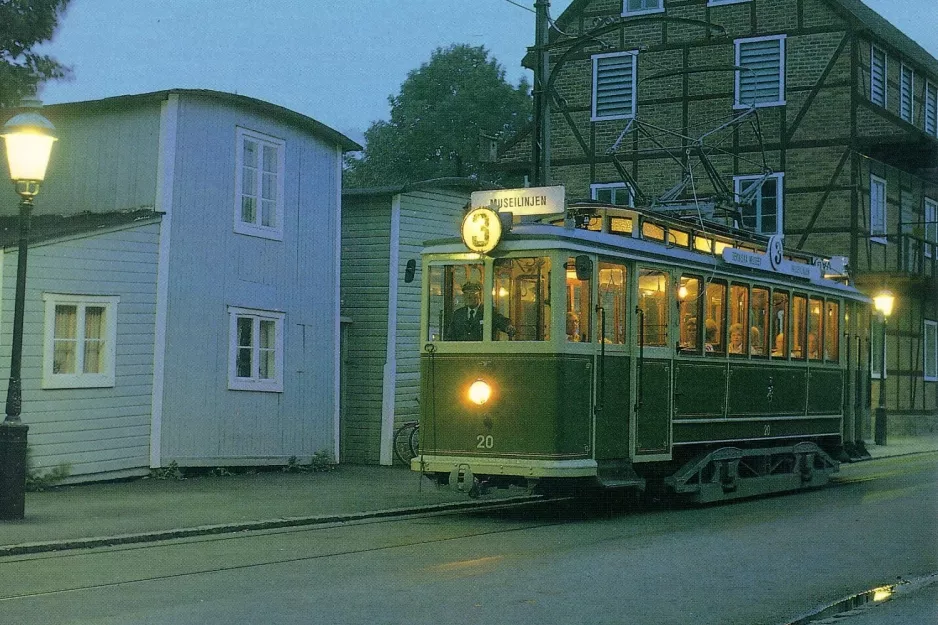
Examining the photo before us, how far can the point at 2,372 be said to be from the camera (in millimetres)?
15898

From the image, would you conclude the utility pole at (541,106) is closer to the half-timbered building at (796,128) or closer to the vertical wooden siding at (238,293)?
the vertical wooden siding at (238,293)

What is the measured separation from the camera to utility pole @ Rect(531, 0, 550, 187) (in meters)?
17.4

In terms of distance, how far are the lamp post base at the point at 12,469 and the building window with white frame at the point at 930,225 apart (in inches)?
1109

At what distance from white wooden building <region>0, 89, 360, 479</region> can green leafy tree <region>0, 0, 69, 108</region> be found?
1124 centimetres

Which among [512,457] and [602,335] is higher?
[602,335]

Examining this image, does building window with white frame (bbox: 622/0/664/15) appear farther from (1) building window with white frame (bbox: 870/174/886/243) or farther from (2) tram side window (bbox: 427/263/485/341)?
(2) tram side window (bbox: 427/263/485/341)

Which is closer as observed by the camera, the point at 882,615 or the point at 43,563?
the point at 882,615

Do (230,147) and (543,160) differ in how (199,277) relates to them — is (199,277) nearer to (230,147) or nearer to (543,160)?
(230,147)

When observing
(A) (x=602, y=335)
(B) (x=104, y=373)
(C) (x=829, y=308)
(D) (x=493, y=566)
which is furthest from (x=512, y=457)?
(C) (x=829, y=308)

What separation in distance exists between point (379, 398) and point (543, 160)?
591 cm

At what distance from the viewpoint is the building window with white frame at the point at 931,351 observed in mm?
36781

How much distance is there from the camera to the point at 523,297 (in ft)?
45.4

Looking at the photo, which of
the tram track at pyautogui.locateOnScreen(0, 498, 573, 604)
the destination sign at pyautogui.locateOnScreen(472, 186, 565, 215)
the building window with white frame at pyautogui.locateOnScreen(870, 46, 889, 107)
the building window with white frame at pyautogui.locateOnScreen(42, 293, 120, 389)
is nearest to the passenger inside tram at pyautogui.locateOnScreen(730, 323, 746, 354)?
the destination sign at pyautogui.locateOnScreen(472, 186, 565, 215)

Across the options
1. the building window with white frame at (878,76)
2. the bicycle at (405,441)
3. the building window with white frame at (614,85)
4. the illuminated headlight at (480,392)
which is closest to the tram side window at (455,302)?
the illuminated headlight at (480,392)
